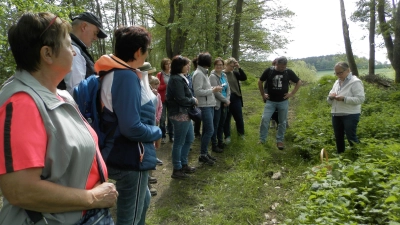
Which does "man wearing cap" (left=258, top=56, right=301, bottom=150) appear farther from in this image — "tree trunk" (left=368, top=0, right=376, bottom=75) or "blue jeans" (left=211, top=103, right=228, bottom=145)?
"tree trunk" (left=368, top=0, right=376, bottom=75)

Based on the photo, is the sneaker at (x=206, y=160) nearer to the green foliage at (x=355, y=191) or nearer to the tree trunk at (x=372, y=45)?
the green foliage at (x=355, y=191)

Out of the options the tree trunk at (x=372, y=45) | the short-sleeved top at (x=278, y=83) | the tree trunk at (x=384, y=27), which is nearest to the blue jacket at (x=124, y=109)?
the short-sleeved top at (x=278, y=83)

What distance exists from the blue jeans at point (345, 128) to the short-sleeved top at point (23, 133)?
5.21 metres

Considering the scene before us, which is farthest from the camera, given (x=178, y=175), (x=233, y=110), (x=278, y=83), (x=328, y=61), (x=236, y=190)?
(x=328, y=61)

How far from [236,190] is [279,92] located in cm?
282

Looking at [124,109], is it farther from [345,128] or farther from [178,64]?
[345,128]

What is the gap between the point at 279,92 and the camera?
6418mm

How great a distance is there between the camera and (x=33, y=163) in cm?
113

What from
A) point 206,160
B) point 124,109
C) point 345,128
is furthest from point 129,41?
point 345,128

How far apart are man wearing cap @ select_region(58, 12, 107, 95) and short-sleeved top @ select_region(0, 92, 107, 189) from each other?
157 centimetres

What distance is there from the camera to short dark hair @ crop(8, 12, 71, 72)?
48.8 inches

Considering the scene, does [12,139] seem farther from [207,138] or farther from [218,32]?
[218,32]

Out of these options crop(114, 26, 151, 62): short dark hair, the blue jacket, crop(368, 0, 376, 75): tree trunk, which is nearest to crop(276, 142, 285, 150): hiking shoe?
the blue jacket

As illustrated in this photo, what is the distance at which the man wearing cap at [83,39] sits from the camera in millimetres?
2723
